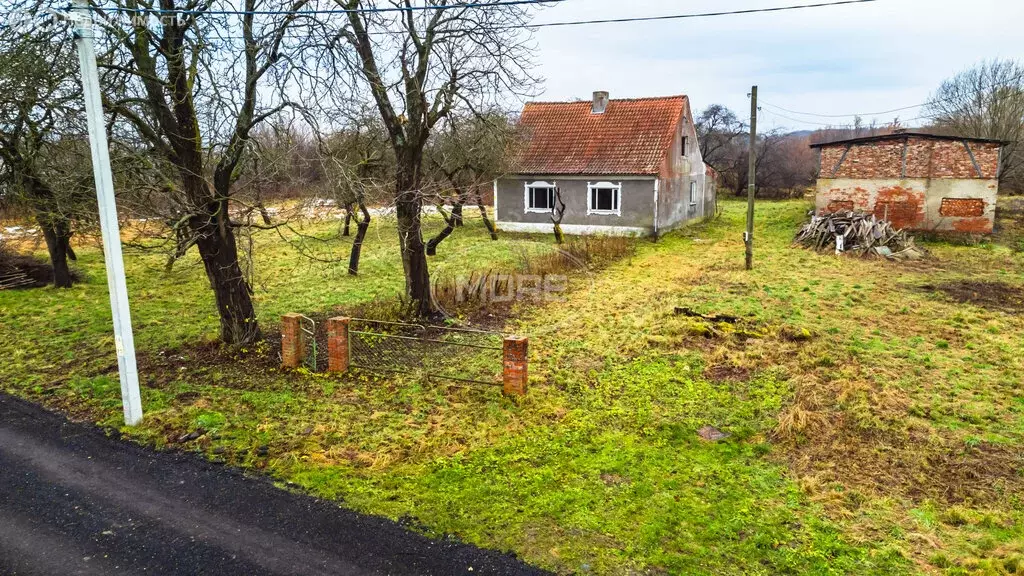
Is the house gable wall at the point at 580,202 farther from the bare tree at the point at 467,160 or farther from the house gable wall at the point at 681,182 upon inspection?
the bare tree at the point at 467,160

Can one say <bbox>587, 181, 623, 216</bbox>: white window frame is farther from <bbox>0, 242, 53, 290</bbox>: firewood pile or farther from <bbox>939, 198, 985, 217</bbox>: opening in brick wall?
<bbox>0, 242, 53, 290</bbox>: firewood pile

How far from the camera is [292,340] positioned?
9.70m

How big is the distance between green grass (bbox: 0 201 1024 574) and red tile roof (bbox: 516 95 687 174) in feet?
37.8

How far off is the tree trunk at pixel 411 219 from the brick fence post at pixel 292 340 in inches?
126

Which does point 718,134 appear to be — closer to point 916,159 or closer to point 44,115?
point 916,159

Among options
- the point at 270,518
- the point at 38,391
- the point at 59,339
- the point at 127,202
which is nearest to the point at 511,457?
the point at 270,518

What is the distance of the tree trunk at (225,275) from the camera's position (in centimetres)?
986

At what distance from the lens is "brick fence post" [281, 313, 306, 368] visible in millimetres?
9609

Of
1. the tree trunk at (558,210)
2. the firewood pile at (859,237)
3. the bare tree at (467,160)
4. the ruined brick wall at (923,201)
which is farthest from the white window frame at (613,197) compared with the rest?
the ruined brick wall at (923,201)

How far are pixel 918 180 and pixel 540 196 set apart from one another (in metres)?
14.8

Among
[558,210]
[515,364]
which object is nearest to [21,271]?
[515,364]

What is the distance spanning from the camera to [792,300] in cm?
1428

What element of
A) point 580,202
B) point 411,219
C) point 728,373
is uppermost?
point 580,202

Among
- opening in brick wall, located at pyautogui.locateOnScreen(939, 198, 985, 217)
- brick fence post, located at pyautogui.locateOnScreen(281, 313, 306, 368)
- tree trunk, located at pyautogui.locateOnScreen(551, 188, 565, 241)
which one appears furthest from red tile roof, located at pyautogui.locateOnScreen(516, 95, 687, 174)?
brick fence post, located at pyautogui.locateOnScreen(281, 313, 306, 368)
